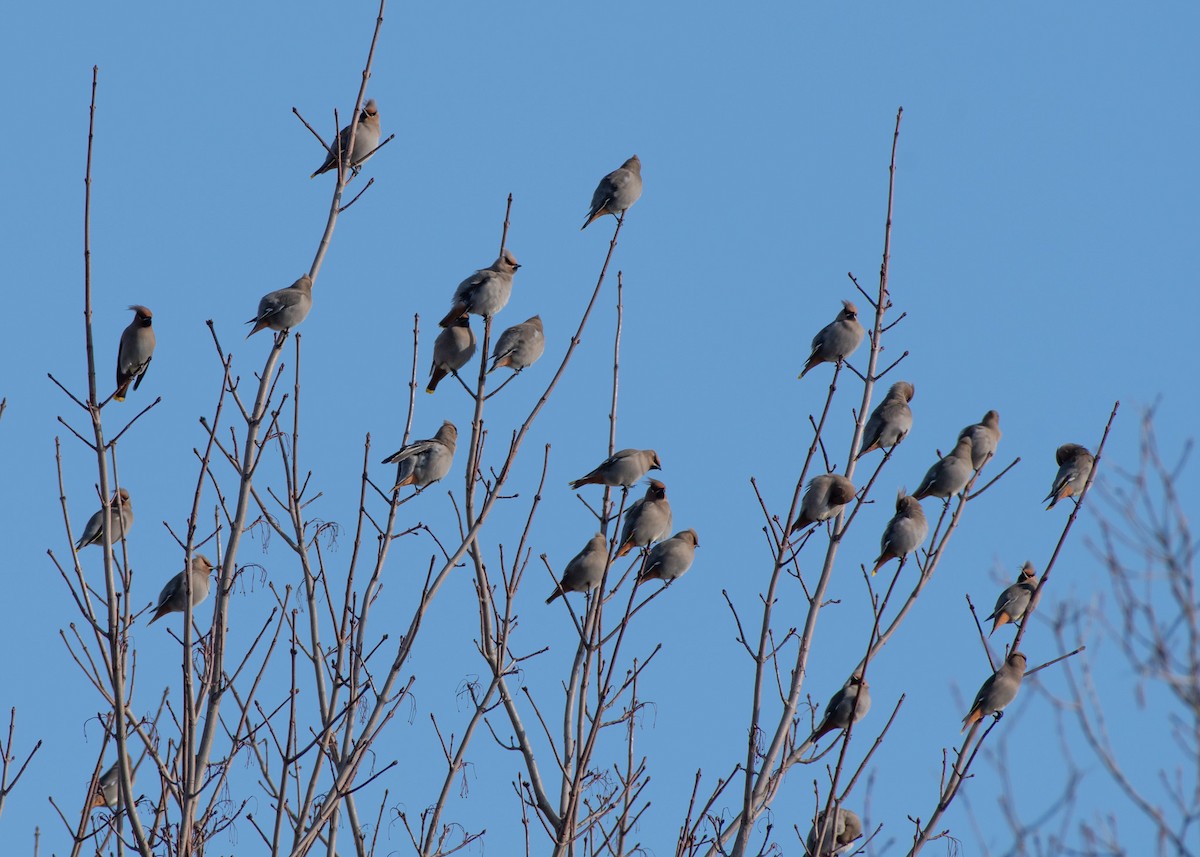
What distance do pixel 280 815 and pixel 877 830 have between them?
186cm

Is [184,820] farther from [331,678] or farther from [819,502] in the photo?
[819,502]

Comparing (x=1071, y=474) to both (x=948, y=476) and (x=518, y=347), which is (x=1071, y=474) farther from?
(x=518, y=347)

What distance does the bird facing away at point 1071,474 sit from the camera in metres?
11.7

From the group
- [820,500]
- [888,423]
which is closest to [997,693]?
[820,500]

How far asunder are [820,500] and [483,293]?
94.3 inches

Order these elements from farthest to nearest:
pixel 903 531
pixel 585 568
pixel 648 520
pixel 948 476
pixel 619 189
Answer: pixel 619 189, pixel 948 476, pixel 903 531, pixel 648 520, pixel 585 568

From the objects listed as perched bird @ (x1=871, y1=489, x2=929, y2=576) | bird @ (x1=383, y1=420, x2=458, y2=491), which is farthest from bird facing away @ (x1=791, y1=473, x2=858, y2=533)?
bird @ (x1=383, y1=420, x2=458, y2=491)

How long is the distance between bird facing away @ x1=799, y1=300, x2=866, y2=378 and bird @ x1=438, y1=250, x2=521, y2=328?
244 centimetres

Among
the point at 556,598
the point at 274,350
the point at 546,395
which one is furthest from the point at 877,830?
the point at 556,598

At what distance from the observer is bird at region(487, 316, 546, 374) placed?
10.8 metres

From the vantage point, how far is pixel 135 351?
970cm

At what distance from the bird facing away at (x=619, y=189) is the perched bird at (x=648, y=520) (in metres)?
2.55

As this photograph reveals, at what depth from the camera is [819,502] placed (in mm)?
9359

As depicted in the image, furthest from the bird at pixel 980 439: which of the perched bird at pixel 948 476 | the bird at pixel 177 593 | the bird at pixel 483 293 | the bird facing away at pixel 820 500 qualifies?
the bird at pixel 177 593
